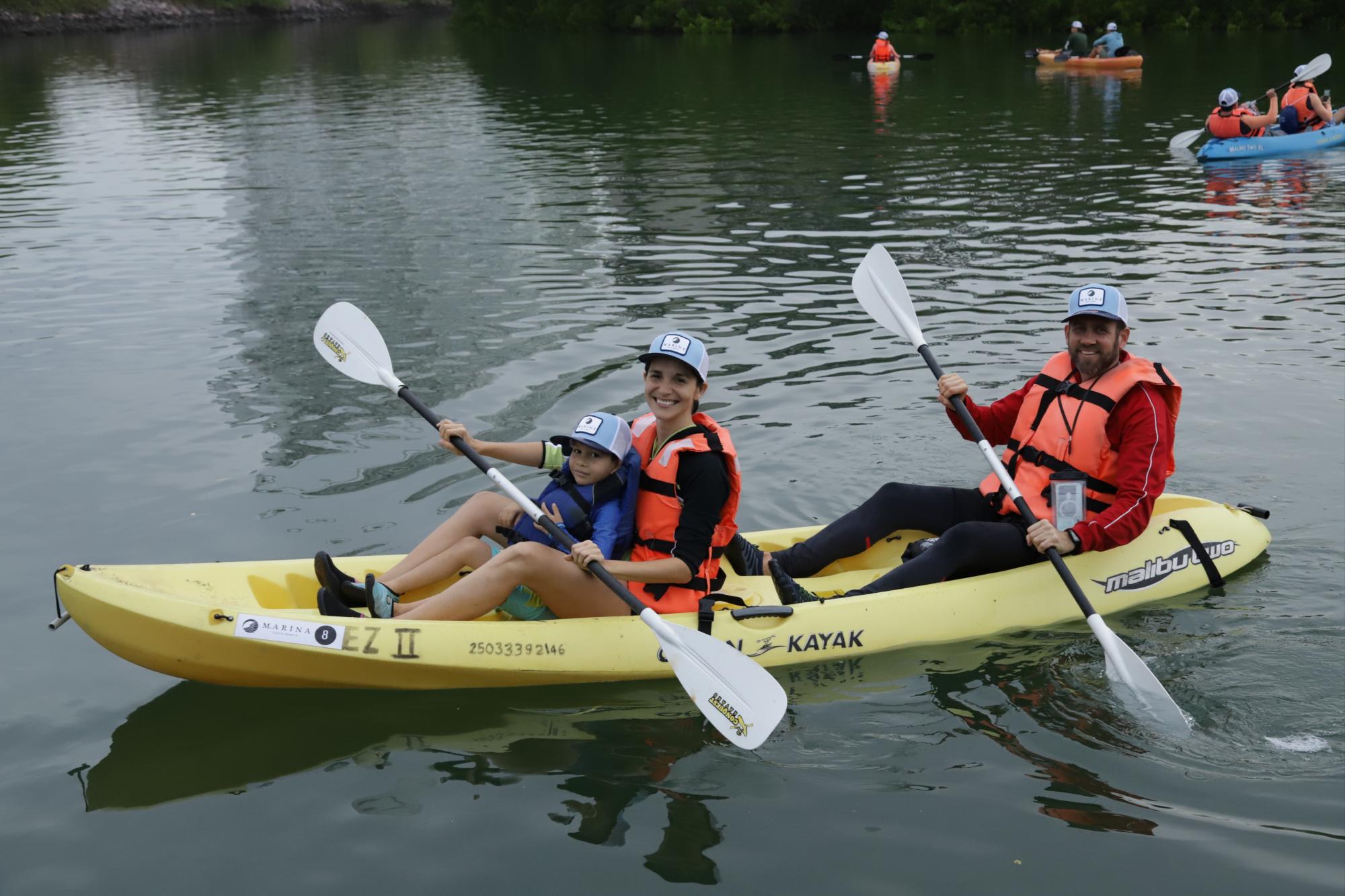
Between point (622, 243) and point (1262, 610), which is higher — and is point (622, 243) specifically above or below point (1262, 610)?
above

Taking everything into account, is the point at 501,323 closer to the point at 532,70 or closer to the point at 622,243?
the point at 622,243

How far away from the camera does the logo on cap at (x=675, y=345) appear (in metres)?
4.78

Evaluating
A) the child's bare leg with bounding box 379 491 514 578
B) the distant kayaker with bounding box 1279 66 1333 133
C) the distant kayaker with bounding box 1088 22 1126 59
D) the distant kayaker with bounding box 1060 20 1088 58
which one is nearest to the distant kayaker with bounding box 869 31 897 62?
the distant kayaker with bounding box 1060 20 1088 58

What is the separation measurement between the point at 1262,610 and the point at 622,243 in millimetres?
8393

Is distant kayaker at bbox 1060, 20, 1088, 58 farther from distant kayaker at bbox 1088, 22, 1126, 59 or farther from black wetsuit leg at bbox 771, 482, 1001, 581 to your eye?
black wetsuit leg at bbox 771, 482, 1001, 581

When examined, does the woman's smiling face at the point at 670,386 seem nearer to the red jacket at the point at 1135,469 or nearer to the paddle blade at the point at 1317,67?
the red jacket at the point at 1135,469

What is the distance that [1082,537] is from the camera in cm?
539

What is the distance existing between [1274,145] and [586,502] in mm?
14687

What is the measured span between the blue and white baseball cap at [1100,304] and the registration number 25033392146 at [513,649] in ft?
8.22

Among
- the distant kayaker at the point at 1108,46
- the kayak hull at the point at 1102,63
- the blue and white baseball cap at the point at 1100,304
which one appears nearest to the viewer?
the blue and white baseball cap at the point at 1100,304

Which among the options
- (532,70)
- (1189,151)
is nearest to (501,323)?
(1189,151)

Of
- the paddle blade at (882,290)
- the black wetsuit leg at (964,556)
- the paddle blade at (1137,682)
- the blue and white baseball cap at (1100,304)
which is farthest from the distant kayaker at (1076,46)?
→ the paddle blade at (1137,682)

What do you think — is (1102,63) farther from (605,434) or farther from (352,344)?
(605,434)

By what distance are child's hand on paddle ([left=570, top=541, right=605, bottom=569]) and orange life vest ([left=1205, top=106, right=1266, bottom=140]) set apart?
47.5 feet
